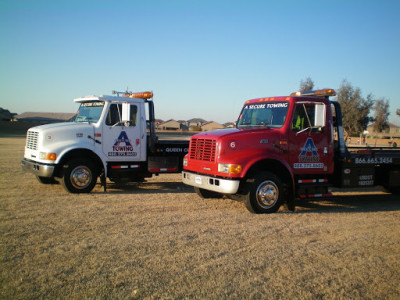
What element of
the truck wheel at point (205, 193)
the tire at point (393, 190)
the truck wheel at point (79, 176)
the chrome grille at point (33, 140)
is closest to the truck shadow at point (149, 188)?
the truck wheel at point (79, 176)

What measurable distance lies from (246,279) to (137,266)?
1.40 metres

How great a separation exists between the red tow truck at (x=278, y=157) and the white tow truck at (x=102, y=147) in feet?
7.28

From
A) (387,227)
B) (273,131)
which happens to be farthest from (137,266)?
(387,227)

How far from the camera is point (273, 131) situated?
7914mm

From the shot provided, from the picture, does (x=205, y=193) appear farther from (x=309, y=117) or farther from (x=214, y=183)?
(x=309, y=117)

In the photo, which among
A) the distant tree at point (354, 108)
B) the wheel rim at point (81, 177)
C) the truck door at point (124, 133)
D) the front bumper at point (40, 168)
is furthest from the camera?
the distant tree at point (354, 108)

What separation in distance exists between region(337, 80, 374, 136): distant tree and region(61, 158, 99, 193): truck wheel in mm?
30100

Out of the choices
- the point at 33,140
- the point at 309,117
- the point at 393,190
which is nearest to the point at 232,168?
the point at 309,117

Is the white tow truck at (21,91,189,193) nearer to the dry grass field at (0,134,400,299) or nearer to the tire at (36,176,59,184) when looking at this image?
the tire at (36,176,59,184)

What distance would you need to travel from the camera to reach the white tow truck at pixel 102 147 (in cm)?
934

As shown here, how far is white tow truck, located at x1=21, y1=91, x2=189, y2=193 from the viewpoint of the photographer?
30.6 feet

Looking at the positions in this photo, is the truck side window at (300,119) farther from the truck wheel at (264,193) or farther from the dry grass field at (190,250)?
the dry grass field at (190,250)

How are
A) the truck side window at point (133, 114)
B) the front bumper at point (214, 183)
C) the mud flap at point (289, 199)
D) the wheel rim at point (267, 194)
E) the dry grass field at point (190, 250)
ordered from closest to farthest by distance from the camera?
the dry grass field at point (190, 250), the front bumper at point (214, 183), the wheel rim at point (267, 194), the mud flap at point (289, 199), the truck side window at point (133, 114)

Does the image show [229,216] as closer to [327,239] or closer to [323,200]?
[327,239]
